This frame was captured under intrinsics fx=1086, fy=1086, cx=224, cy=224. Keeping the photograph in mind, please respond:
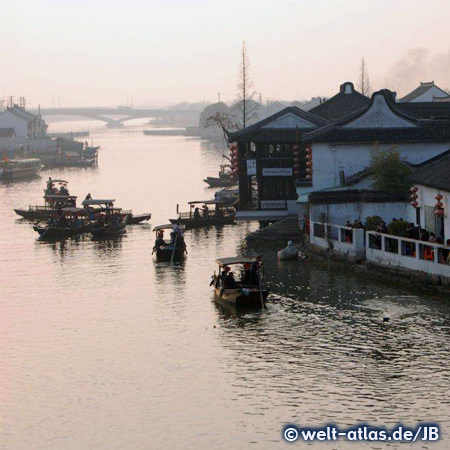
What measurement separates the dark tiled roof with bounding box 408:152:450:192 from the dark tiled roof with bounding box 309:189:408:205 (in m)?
2.00

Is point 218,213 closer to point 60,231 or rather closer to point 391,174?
point 60,231

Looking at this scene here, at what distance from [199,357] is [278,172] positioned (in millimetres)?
36213

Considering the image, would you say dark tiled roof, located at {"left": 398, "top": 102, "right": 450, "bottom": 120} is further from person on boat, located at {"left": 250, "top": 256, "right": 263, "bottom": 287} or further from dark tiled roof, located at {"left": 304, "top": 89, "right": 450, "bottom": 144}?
person on boat, located at {"left": 250, "top": 256, "right": 263, "bottom": 287}

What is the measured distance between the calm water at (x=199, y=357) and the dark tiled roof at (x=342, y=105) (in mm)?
27995

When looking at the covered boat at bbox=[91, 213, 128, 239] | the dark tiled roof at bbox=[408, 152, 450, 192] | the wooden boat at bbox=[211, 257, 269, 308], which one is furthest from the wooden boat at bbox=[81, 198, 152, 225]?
the wooden boat at bbox=[211, 257, 269, 308]

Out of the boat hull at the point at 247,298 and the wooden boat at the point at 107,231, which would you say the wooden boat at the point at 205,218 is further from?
the boat hull at the point at 247,298

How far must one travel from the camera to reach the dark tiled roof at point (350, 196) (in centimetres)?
5731

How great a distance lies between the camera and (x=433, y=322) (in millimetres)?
41219

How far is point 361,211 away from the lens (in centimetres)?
5769

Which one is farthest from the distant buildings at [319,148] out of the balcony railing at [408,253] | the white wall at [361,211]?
the balcony railing at [408,253]

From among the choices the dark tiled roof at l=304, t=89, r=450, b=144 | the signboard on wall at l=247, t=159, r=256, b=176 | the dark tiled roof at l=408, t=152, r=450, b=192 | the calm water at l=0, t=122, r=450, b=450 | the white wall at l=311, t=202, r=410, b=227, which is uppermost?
the dark tiled roof at l=304, t=89, r=450, b=144

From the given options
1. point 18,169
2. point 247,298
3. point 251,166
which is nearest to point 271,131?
point 251,166

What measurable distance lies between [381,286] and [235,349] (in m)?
12.3

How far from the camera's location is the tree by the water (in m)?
58.2
